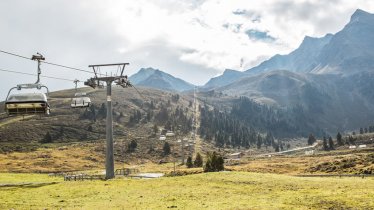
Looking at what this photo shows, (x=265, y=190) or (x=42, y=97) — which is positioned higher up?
(x=42, y=97)

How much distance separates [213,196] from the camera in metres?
44.4

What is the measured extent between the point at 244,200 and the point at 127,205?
10.9 m

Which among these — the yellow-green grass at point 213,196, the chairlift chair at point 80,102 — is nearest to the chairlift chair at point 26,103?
the yellow-green grass at point 213,196

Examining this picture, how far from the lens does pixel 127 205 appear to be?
3938cm

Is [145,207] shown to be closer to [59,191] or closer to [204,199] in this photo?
[204,199]

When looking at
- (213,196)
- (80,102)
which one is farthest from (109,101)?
(213,196)

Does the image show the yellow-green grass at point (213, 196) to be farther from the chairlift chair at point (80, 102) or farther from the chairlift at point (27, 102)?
the chairlift chair at point (80, 102)

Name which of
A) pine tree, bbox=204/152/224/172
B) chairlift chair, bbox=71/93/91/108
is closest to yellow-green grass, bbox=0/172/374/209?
chairlift chair, bbox=71/93/91/108

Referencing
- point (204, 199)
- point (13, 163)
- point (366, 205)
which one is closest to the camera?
point (366, 205)

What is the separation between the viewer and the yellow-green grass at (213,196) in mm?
37344

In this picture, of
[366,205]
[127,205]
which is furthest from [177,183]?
[366,205]

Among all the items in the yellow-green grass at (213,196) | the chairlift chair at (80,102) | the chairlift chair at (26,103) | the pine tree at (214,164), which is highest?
the chairlift chair at (80,102)

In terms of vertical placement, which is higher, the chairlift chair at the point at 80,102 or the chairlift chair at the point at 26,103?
the chairlift chair at the point at 80,102

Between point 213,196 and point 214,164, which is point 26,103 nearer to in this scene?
point 213,196
